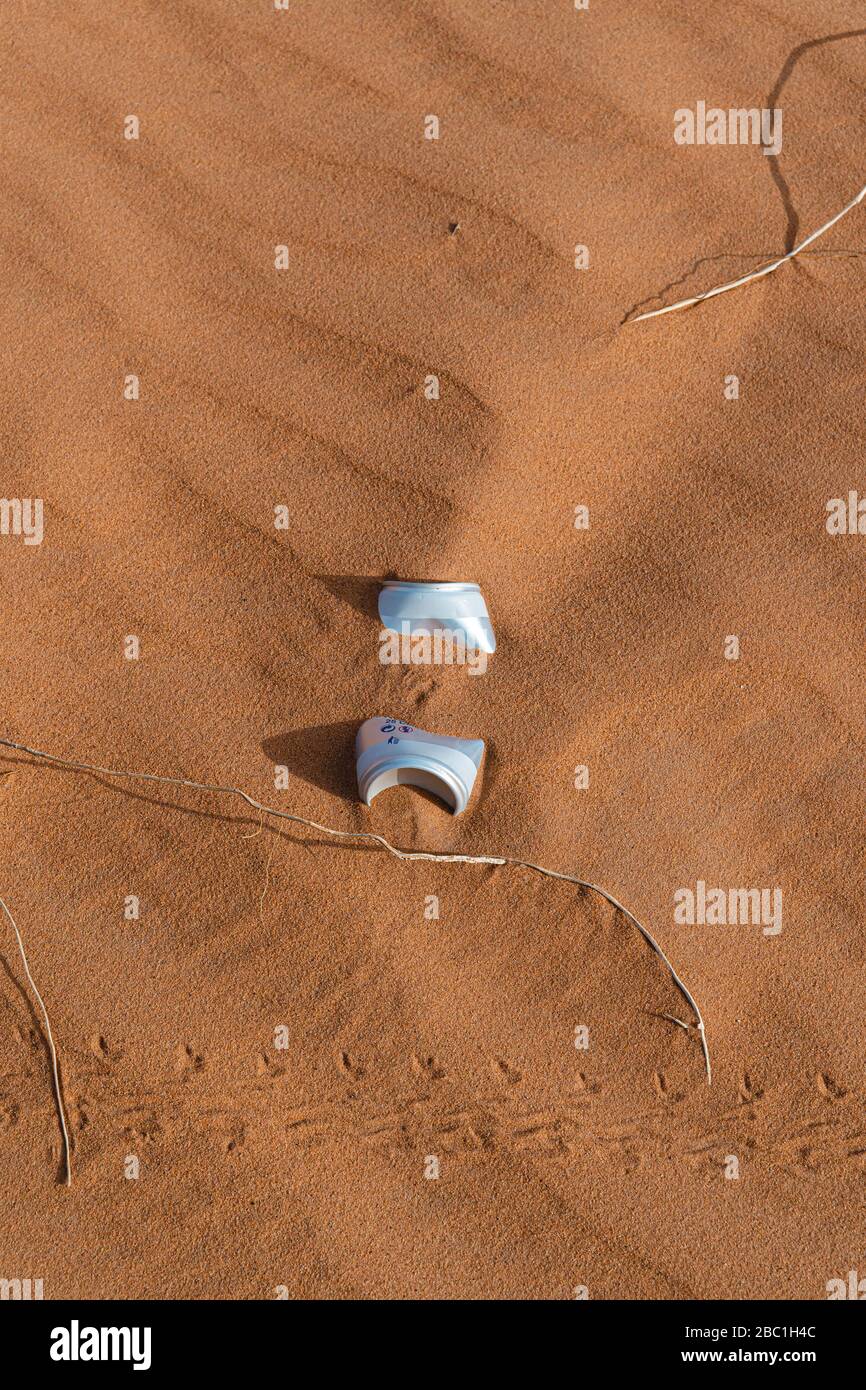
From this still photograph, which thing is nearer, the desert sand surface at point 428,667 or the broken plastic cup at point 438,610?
the desert sand surface at point 428,667

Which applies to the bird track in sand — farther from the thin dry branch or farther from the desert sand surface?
the thin dry branch

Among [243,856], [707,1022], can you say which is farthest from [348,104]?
[707,1022]

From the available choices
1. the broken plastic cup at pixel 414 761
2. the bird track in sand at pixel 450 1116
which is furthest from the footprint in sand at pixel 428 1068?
the broken plastic cup at pixel 414 761

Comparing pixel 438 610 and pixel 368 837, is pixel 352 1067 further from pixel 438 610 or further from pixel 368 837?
pixel 438 610

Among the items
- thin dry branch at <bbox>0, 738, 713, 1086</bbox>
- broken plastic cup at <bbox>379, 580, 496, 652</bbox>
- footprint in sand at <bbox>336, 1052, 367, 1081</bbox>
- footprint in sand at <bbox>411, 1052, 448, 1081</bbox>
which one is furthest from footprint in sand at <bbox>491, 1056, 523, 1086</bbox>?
broken plastic cup at <bbox>379, 580, 496, 652</bbox>

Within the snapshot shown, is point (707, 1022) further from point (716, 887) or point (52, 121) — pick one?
point (52, 121)

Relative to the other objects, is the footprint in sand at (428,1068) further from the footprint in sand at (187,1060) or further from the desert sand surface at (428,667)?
the footprint in sand at (187,1060)
